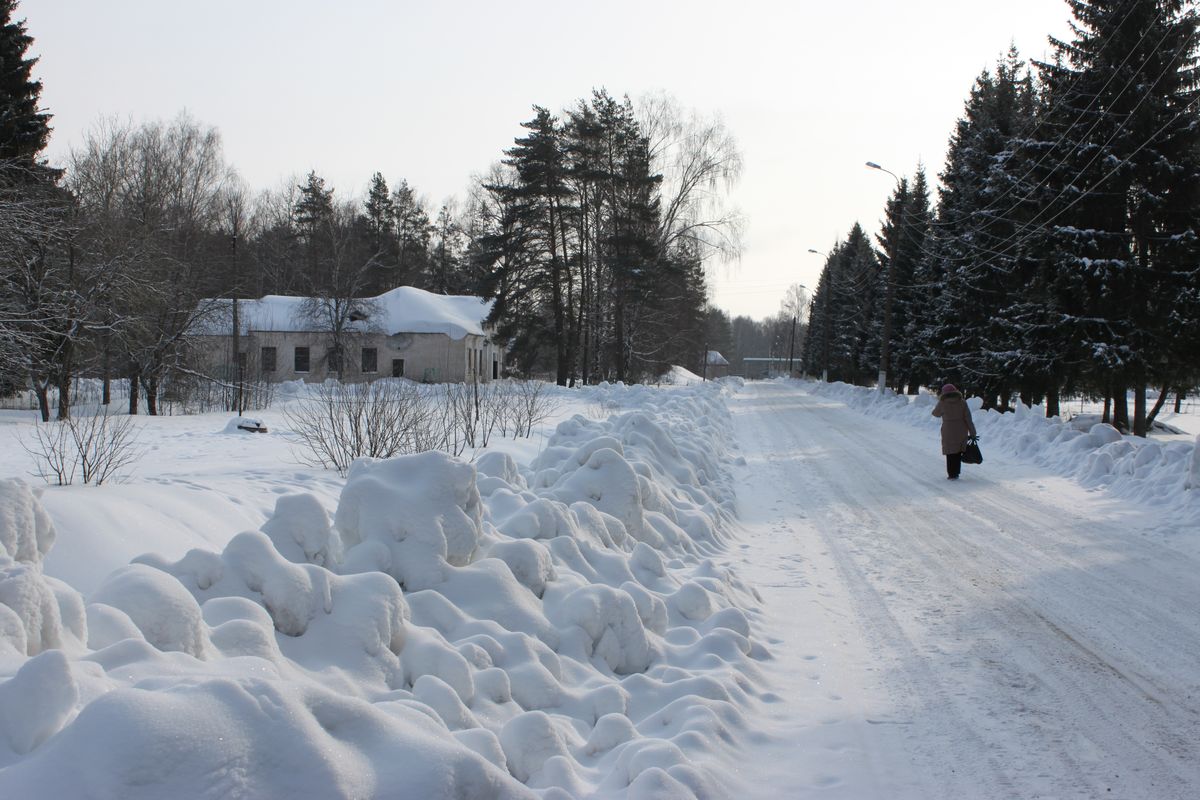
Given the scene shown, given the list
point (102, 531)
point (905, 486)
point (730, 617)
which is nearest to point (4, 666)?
point (102, 531)

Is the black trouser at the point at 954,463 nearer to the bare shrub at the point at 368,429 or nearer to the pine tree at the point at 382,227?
the bare shrub at the point at 368,429

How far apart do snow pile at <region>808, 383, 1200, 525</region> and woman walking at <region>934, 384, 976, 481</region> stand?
5.44 feet

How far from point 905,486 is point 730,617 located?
8.13 meters

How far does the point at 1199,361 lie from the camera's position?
2197 cm

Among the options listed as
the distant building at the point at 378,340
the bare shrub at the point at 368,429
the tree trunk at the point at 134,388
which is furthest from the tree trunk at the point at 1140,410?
the distant building at the point at 378,340

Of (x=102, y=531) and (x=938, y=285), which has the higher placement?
(x=938, y=285)

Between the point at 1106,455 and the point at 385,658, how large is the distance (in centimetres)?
1243

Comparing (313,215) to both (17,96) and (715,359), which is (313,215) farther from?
(715,359)

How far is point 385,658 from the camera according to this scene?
384cm

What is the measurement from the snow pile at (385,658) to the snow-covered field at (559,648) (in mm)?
11

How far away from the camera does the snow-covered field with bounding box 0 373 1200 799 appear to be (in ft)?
8.07

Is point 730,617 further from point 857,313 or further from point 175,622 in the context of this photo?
point 857,313

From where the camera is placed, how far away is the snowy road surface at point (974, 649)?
390cm

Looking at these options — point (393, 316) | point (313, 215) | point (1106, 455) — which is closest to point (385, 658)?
point (1106, 455)
